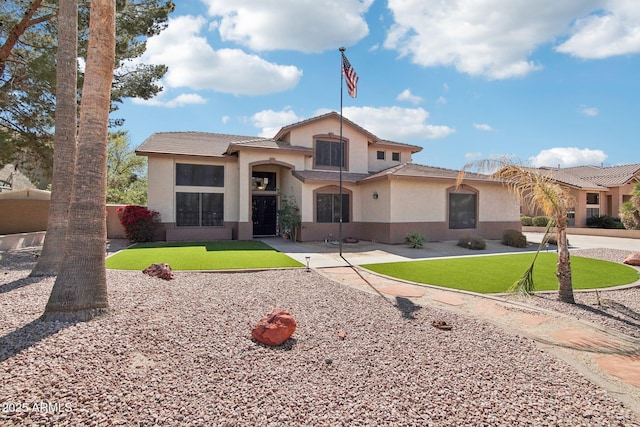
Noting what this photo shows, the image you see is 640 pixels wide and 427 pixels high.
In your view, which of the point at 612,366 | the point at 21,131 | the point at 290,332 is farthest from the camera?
the point at 21,131

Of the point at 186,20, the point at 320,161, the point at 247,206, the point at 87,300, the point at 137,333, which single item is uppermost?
the point at 186,20

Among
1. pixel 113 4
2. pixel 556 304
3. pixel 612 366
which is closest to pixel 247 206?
pixel 113 4

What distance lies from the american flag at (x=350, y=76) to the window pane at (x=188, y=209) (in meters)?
10.3

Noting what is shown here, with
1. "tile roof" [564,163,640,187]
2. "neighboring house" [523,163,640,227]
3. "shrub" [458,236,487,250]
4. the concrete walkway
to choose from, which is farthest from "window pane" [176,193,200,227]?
"tile roof" [564,163,640,187]

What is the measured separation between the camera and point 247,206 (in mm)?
17953

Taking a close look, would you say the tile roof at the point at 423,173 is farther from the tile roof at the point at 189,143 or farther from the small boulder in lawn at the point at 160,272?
the small boulder in lawn at the point at 160,272

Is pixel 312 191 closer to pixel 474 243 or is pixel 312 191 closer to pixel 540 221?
pixel 474 243

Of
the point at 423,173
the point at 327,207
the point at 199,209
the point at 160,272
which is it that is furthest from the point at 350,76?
the point at 199,209

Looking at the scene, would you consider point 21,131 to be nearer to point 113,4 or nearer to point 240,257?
point 240,257

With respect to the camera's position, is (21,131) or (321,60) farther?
(321,60)

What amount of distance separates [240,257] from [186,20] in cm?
884

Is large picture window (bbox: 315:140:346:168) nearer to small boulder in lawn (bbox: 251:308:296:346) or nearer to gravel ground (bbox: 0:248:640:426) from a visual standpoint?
gravel ground (bbox: 0:248:640:426)

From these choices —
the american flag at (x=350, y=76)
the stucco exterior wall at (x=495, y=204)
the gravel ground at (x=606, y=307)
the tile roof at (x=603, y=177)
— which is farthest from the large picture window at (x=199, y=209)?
A: the tile roof at (x=603, y=177)

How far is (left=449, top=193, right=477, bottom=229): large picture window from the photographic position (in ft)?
60.2
